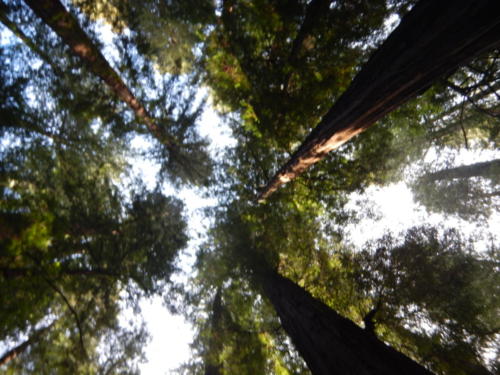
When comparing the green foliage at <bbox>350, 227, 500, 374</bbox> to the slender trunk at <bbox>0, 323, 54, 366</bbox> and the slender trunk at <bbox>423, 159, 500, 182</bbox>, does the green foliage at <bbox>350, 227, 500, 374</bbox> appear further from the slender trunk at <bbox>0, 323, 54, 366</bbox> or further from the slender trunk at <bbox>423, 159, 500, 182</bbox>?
the slender trunk at <bbox>423, 159, 500, 182</bbox>

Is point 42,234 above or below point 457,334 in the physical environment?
above

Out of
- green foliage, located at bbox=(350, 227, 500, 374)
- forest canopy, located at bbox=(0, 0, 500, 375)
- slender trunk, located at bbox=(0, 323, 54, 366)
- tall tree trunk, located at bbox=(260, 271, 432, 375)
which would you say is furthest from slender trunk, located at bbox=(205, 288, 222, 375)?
slender trunk, located at bbox=(0, 323, 54, 366)

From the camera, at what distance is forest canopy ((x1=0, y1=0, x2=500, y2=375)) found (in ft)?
11.0

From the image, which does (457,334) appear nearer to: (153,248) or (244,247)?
(244,247)

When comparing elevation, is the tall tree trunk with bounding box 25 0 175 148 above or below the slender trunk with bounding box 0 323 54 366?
above

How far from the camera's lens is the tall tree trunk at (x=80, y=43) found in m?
4.73

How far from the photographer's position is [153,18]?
23.2ft

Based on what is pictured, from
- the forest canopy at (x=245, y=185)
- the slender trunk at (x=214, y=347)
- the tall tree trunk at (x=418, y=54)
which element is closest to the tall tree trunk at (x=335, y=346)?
the forest canopy at (x=245, y=185)

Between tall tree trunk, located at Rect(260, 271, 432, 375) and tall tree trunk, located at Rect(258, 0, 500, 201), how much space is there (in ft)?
9.88

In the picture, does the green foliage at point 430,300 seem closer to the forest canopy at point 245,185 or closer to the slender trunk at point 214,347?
the forest canopy at point 245,185

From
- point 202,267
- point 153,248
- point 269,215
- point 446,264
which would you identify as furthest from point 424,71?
point 202,267

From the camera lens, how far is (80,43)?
17.6 feet

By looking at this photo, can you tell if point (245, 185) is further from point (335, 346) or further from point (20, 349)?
point (20, 349)

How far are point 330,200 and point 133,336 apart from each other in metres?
8.27
